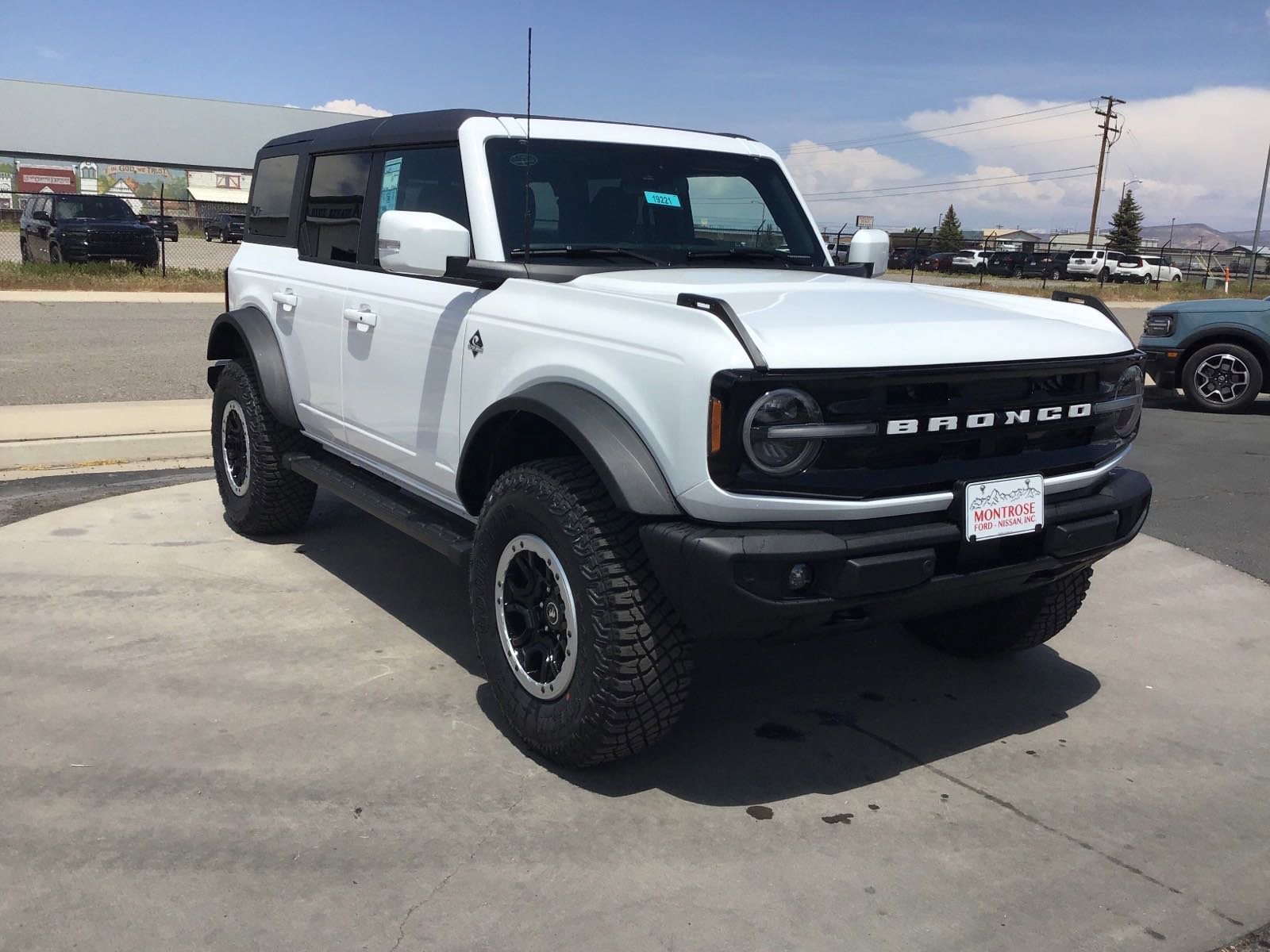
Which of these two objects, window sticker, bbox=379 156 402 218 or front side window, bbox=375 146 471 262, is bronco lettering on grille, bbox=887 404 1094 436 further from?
window sticker, bbox=379 156 402 218

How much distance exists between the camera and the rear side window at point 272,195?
18.6 feet

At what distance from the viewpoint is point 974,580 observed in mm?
3312

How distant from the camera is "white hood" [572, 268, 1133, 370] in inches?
122

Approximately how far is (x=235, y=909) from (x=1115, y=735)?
2917 mm

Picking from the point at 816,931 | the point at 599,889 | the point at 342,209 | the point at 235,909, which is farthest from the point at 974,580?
the point at 342,209

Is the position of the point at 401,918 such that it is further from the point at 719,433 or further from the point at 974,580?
the point at 974,580

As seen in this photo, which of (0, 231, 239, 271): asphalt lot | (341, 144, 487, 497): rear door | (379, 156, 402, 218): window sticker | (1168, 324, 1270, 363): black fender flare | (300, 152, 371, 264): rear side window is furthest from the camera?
(0, 231, 239, 271): asphalt lot

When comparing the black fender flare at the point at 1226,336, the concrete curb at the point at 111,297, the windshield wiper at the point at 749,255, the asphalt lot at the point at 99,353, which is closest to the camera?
the windshield wiper at the point at 749,255

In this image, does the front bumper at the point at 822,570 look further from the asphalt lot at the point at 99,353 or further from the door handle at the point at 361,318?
the asphalt lot at the point at 99,353

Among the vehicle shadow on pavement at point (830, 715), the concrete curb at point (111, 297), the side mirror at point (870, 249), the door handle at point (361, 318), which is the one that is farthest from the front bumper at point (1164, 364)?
the concrete curb at point (111, 297)

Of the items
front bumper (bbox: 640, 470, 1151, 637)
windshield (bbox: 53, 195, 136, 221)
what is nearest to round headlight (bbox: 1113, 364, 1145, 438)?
front bumper (bbox: 640, 470, 1151, 637)

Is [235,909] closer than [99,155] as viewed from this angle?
Yes

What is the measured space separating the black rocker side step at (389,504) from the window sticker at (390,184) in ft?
3.70

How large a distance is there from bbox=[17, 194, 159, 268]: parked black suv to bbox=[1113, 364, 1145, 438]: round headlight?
2191 centimetres
